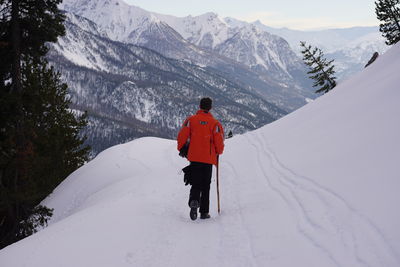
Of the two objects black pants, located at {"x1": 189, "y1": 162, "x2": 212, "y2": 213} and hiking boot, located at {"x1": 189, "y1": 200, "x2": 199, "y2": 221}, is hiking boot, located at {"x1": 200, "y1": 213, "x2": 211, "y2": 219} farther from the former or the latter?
hiking boot, located at {"x1": 189, "y1": 200, "x2": 199, "y2": 221}

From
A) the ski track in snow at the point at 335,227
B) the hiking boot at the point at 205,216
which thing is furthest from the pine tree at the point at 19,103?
the ski track in snow at the point at 335,227

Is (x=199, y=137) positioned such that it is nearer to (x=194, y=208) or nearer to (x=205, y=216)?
(x=194, y=208)

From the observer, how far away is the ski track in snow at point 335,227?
4.68m

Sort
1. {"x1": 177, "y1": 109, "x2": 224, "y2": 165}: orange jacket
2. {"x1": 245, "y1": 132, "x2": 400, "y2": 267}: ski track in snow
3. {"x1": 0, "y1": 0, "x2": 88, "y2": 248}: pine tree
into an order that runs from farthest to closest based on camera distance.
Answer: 1. {"x1": 0, "y1": 0, "x2": 88, "y2": 248}: pine tree
2. {"x1": 177, "y1": 109, "x2": 224, "y2": 165}: orange jacket
3. {"x1": 245, "y1": 132, "x2": 400, "y2": 267}: ski track in snow

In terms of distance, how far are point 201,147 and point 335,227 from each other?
11.0 feet

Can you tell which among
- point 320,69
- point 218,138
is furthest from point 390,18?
point 218,138

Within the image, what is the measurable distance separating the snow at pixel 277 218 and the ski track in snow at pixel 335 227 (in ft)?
0.06

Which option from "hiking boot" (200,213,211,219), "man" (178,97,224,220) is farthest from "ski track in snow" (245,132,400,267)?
"man" (178,97,224,220)

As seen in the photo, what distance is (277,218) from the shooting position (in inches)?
271

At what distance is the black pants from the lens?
780 centimetres

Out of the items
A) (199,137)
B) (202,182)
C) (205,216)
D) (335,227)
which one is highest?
(199,137)

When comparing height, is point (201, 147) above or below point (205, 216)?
above

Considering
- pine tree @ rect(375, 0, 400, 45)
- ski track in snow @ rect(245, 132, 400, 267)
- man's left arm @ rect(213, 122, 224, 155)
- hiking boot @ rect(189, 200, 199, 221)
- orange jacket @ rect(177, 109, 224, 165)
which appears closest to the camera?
ski track in snow @ rect(245, 132, 400, 267)

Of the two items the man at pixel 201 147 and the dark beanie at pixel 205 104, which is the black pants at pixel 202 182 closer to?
the man at pixel 201 147
